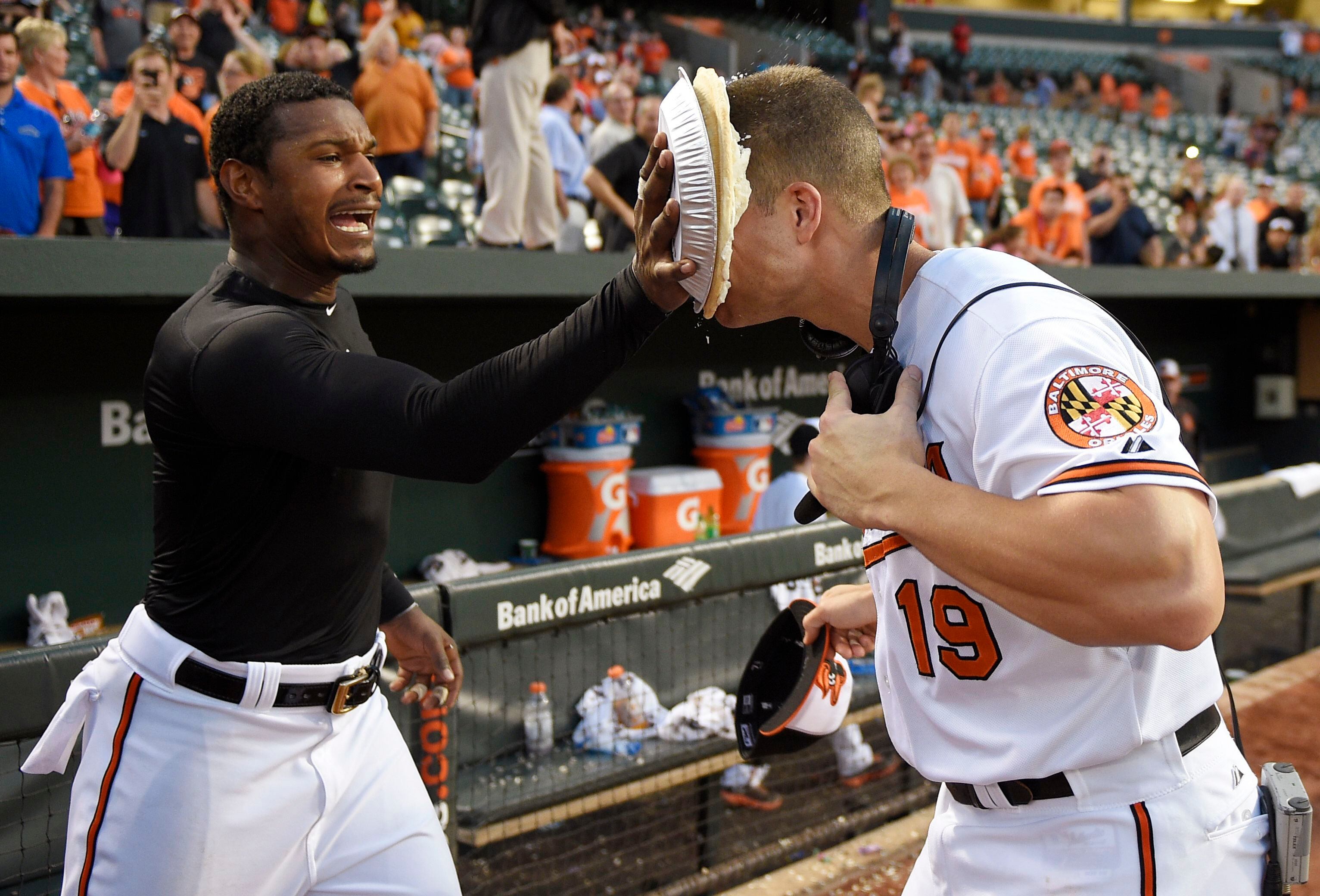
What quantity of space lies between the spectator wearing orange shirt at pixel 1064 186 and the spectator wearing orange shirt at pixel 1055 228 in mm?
23

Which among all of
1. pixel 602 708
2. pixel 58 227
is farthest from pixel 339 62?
pixel 602 708

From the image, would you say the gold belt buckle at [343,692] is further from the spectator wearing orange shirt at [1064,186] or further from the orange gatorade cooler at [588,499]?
the spectator wearing orange shirt at [1064,186]

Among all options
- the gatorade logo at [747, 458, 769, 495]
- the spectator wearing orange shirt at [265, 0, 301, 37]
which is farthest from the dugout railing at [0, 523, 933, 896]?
the spectator wearing orange shirt at [265, 0, 301, 37]

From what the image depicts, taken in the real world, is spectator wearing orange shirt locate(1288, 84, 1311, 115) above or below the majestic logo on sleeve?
above

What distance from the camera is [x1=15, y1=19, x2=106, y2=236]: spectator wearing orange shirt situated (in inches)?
216

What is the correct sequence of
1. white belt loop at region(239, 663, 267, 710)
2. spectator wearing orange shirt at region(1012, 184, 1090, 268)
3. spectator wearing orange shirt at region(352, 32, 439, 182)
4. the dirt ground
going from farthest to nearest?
spectator wearing orange shirt at region(1012, 184, 1090, 268), spectator wearing orange shirt at region(352, 32, 439, 182), the dirt ground, white belt loop at region(239, 663, 267, 710)

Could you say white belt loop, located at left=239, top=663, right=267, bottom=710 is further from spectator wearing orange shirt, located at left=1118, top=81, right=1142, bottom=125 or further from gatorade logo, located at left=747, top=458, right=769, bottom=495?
spectator wearing orange shirt, located at left=1118, top=81, right=1142, bottom=125

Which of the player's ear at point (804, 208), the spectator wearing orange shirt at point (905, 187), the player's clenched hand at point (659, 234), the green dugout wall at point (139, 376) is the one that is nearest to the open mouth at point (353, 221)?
the player's clenched hand at point (659, 234)

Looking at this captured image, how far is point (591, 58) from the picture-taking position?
43.8ft

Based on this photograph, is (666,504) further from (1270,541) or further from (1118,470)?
(1118,470)

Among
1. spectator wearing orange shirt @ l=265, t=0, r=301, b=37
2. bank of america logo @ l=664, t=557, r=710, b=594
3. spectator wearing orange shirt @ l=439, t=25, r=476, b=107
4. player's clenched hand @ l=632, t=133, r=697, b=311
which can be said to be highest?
spectator wearing orange shirt @ l=265, t=0, r=301, b=37

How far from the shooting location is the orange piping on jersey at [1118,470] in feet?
4.33

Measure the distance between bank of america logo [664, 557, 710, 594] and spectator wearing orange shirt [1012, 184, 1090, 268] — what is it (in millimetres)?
6546

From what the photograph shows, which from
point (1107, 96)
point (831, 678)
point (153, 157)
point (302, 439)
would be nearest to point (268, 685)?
point (302, 439)
